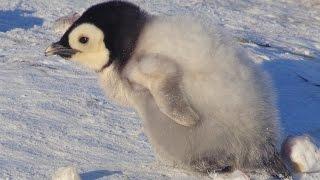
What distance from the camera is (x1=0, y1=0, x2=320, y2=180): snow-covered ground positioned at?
2262 mm

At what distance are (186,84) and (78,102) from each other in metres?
0.76

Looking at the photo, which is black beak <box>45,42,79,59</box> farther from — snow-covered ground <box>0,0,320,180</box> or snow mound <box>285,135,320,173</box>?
snow mound <box>285,135,320,173</box>

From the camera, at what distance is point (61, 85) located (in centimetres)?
303

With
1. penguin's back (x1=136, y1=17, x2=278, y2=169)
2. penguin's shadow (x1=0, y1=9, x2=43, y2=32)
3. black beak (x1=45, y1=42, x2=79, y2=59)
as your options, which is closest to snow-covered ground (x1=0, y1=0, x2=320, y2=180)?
penguin's shadow (x1=0, y1=9, x2=43, y2=32)

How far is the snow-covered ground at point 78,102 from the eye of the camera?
226 centimetres

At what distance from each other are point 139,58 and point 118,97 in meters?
0.14

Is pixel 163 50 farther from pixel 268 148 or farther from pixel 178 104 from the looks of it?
pixel 268 148

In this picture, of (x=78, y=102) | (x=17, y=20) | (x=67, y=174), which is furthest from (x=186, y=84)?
(x=17, y=20)

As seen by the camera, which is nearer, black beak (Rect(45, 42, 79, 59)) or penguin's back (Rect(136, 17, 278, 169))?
penguin's back (Rect(136, 17, 278, 169))

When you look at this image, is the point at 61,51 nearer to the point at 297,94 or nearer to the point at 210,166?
the point at 210,166

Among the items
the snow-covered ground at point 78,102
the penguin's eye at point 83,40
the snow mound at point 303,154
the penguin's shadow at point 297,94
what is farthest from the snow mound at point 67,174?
the penguin's shadow at point 297,94

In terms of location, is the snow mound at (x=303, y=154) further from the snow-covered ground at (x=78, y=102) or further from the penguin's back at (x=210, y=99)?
the snow-covered ground at (x=78, y=102)

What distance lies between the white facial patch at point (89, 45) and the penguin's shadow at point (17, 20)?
180cm

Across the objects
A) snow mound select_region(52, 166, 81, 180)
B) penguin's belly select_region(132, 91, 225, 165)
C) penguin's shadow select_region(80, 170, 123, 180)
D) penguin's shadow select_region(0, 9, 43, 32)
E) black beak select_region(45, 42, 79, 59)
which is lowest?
penguin's shadow select_region(0, 9, 43, 32)
